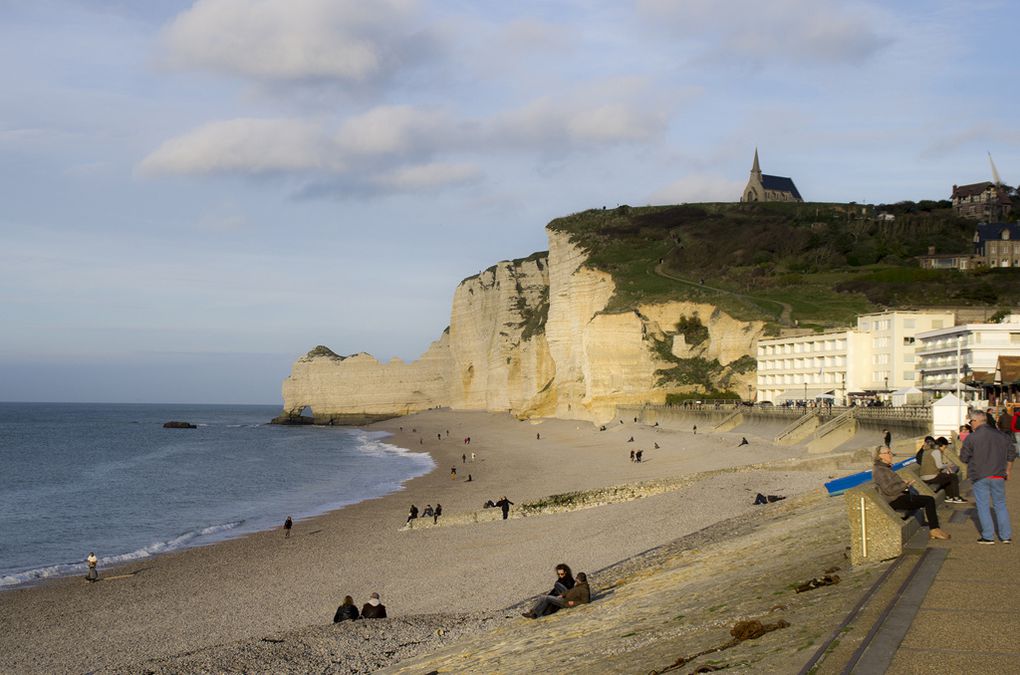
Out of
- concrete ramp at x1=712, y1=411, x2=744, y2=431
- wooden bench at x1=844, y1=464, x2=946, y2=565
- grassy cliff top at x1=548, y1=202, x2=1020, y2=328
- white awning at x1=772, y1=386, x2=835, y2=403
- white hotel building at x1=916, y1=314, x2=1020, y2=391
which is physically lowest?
concrete ramp at x1=712, y1=411, x2=744, y2=431

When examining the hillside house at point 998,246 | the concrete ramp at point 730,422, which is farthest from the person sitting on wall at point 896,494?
the hillside house at point 998,246

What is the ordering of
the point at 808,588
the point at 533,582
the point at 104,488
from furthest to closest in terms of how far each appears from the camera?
the point at 104,488
the point at 533,582
the point at 808,588

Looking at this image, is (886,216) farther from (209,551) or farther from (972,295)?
(209,551)

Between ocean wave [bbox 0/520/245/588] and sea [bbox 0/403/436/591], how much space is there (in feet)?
0.11

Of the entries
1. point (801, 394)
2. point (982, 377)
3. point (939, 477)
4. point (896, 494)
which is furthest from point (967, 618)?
point (801, 394)

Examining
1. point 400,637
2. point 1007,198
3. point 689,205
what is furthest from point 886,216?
point 400,637

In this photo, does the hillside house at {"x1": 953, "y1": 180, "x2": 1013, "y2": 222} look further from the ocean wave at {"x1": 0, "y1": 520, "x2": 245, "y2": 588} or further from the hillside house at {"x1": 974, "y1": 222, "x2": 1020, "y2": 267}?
the ocean wave at {"x1": 0, "y1": 520, "x2": 245, "y2": 588}

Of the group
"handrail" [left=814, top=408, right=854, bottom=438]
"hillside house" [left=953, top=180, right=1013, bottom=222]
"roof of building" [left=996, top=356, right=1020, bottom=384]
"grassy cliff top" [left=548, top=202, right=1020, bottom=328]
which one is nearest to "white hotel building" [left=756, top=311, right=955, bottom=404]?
"grassy cliff top" [left=548, top=202, right=1020, bottom=328]

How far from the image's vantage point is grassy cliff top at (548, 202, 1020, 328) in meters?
82.9

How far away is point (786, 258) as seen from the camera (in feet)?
360

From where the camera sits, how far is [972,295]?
83375mm

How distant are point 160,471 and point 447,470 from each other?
2057cm

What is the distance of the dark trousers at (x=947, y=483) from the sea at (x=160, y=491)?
23.8 m

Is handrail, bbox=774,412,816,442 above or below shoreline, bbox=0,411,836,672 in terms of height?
above
